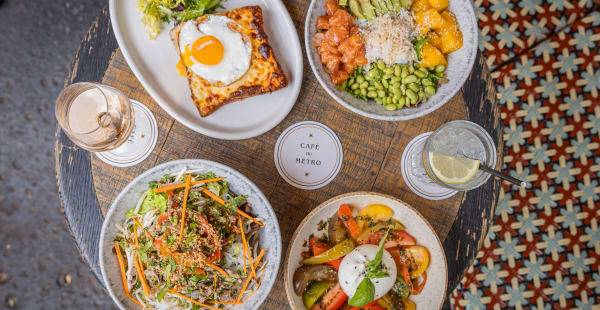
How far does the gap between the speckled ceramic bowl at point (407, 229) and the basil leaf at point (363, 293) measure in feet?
1.24

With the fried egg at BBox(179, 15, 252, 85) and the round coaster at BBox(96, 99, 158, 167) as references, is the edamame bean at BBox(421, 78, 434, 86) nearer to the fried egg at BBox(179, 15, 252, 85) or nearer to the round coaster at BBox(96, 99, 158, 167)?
the fried egg at BBox(179, 15, 252, 85)

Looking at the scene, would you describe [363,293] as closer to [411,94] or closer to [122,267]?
[411,94]

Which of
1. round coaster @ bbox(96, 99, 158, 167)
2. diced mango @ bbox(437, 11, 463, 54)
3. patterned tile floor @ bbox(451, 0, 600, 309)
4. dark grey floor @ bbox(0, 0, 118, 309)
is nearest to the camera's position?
diced mango @ bbox(437, 11, 463, 54)

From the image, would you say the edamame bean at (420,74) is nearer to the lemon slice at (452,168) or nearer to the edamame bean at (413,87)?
the edamame bean at (413,87)

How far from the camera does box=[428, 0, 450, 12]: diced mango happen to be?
255 cm

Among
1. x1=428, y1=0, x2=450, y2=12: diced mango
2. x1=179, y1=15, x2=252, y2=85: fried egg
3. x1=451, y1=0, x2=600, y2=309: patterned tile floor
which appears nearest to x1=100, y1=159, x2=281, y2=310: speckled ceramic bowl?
x1=179, y1=15, x2=252, y2=85: fried egg

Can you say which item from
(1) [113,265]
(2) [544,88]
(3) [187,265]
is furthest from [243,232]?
(2) [544,88]

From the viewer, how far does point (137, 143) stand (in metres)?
2.75

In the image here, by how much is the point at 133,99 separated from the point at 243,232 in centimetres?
115

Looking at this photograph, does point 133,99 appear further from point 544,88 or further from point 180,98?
point 544,88

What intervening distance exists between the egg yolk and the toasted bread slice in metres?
0.14

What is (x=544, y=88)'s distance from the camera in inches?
150

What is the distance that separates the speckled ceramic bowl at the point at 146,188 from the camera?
2400 mm

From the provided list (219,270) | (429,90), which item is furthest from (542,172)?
(219,270)
